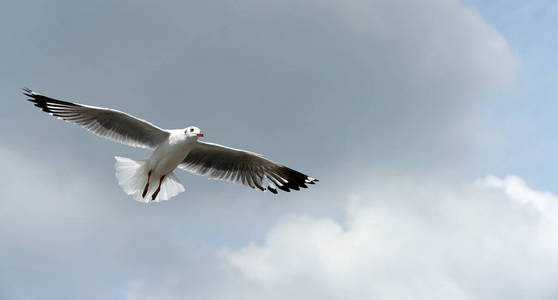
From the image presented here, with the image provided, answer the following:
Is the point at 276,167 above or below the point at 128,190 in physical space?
above

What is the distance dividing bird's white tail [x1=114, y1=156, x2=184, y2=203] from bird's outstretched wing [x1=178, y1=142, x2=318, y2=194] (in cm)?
52

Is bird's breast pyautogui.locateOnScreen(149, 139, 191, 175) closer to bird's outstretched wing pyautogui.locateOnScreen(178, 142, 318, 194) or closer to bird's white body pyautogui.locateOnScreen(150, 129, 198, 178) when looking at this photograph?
bird's white body pyautogui.locateOnScreen(150, 129, 198, 178)

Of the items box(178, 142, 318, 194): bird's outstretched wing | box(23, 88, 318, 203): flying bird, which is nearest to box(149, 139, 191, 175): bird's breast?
box(23, 88, 318, 203): flying bird

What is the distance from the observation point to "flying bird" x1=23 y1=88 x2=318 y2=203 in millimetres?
14414

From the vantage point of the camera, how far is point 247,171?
50.9 ft

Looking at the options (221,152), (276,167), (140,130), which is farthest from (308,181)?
(140,130)

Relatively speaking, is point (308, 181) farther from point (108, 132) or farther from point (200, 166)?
point (108, 132)

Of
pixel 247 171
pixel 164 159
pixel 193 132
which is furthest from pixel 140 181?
pixel 247 171

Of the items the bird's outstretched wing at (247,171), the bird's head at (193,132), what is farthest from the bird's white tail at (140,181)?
the bird's head at (193,132)

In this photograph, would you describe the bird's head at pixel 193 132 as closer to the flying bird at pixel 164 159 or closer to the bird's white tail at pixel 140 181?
the flying bird at pixel 164 159

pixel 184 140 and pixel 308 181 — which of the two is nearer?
pixel 184 140

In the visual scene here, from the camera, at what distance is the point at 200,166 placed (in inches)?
612

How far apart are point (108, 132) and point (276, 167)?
9.54 ft

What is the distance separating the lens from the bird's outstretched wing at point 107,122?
14.4 m
